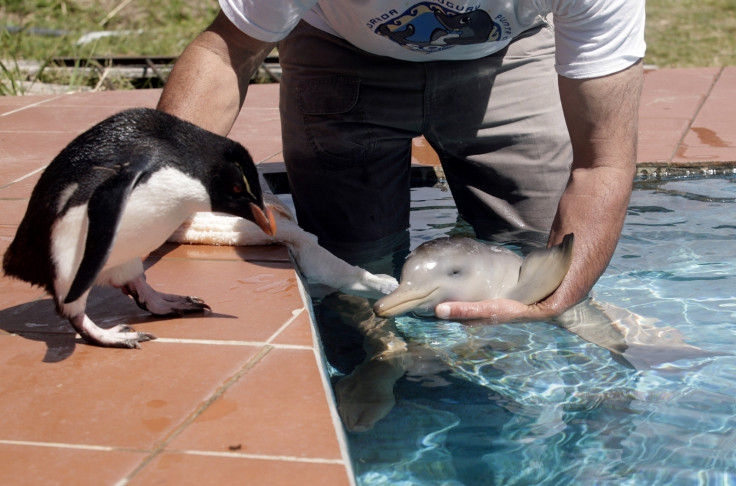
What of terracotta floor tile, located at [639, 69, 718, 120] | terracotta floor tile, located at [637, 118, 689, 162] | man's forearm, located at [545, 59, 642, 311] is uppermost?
man's forearm, located at [545, 59, 642, 311]

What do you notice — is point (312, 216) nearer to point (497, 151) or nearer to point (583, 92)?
point (497, 151)

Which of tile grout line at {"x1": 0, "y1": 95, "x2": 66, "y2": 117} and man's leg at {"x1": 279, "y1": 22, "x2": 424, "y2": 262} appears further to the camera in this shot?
tile grout line at {"x1": 0, "y1": 95, "x2": 66, "y2": 117}

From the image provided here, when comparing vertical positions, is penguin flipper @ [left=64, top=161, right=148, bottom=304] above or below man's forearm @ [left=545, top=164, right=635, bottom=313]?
above

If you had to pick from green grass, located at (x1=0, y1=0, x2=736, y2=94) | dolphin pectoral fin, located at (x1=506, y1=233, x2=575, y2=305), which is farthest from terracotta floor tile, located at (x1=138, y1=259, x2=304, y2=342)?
green grass, located at (x1=0, y1=0, x2=736, y2=94)

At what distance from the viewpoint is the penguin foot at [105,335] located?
195 centimetres

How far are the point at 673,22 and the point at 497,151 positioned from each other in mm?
6208

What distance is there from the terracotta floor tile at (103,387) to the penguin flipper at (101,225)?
20 centimetres

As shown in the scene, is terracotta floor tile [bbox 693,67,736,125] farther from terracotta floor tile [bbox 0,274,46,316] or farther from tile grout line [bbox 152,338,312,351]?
→ terracotta floor tile [bbox 0,274,46,316]

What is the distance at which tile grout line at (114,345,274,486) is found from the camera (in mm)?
1510

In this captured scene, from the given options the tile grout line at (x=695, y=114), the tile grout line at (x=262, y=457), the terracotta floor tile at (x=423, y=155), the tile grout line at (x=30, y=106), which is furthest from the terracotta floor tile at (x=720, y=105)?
the tile grout line at (x=30, y=106)

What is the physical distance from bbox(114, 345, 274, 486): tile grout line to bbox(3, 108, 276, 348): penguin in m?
0.28

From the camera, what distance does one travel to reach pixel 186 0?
945 cm

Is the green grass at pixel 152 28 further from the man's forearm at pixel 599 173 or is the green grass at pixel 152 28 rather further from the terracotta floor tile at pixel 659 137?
Result: the man's forearm at pixel 599 173

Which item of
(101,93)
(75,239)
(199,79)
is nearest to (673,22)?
(101,93)
